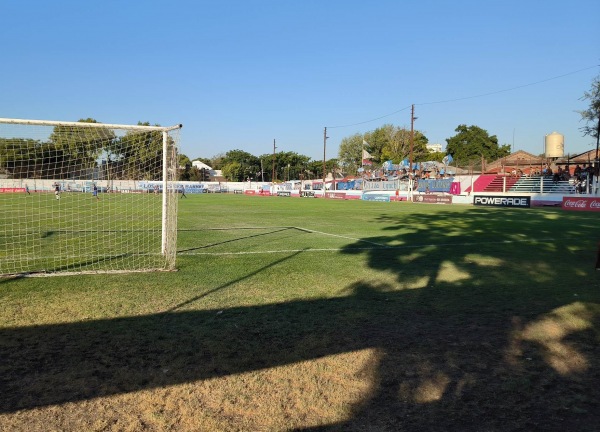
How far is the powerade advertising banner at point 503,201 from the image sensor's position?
34.5m

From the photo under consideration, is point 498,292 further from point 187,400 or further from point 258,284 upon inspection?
point 187,400

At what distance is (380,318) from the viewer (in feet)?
18.5

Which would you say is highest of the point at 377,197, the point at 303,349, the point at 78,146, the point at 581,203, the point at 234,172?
the point at 234,172

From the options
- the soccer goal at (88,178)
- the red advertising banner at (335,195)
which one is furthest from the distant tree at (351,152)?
the soccer goal at (88,178)

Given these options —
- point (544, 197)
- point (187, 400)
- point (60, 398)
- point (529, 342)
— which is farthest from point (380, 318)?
point (544, 197)

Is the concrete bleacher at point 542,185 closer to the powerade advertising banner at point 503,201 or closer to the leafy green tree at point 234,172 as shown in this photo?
the powerade advertising banner at point 503,201

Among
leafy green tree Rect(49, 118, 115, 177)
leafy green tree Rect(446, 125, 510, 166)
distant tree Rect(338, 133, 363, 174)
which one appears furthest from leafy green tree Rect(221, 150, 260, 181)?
leafy green tree Rect(49, 118, 115, 177)

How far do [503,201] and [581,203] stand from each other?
5.34m

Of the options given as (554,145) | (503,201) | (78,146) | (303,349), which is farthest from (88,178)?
(554,145)

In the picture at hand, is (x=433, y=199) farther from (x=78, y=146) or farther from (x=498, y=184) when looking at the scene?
(x=78, y=146)

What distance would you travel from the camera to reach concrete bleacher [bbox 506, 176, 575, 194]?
40281mm

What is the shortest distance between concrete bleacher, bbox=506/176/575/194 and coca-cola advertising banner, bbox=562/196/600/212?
22.1 ft

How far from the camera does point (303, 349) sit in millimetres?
4520

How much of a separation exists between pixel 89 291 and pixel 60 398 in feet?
11.6
